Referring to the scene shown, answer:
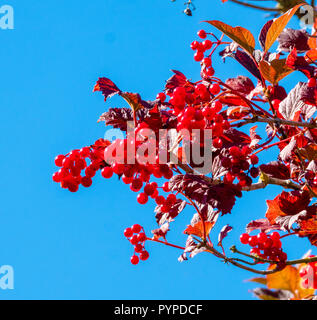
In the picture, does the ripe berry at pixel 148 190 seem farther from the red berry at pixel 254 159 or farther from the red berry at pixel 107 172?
the red berry at pixel 254 159

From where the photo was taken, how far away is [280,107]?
2.12 m

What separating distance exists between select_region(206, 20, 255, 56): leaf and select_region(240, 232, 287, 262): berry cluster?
873 millimetres

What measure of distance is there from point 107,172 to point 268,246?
0.79 metres

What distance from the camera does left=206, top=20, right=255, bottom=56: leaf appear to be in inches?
80.1

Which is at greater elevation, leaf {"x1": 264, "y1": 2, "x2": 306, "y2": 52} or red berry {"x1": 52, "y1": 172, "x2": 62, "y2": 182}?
leaf {"x1": 264, "y1": 2, "x2": 306, "y2": 52}

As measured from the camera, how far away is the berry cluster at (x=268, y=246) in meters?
2.00

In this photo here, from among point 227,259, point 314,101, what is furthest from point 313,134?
point 227,259

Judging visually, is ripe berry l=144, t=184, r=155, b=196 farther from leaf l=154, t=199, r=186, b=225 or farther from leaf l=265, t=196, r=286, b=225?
leaf l=265, t=196, r=286, b=225

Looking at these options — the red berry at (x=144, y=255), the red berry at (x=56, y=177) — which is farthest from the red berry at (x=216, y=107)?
the red berry at (x=144, y=255)

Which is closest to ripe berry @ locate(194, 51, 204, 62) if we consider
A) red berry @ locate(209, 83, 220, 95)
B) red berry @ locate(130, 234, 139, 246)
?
red berry @ locate(209, 83, 220, 95)
